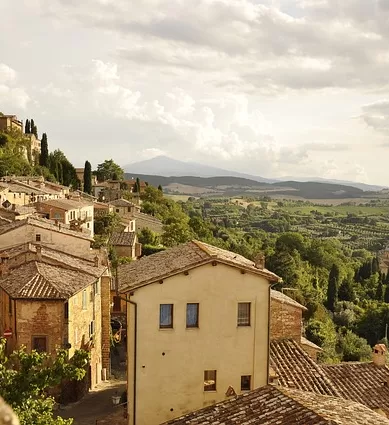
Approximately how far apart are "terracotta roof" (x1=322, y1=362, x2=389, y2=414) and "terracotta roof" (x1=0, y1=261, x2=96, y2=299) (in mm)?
12123

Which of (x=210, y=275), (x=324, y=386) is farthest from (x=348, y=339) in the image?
(x=210, y=275)

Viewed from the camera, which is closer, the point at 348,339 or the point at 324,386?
the point at 324,386

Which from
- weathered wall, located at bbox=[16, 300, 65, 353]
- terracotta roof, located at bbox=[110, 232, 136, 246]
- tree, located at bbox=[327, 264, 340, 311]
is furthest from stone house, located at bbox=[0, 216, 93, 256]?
tree, located at bbox=[327, 264, 340, 311]

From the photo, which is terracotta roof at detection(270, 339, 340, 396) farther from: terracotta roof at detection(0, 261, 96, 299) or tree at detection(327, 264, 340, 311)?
tree at detection(327, 264, 340, 311)

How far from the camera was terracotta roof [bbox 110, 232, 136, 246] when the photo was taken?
54.6m

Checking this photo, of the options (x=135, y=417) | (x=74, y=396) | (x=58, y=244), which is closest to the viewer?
(x=135, y=417)

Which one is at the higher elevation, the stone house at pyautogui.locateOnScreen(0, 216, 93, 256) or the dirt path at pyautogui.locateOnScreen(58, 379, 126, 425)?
the stone house at pyautogui.locateOnScreen(0, 216, 93, 256)

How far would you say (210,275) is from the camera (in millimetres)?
18703

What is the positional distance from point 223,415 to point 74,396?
506 inches

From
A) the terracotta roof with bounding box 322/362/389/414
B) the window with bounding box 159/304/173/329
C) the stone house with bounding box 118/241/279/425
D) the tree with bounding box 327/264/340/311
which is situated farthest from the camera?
the tree with bounding box 327/264/340/311

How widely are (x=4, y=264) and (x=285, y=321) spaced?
15441mm

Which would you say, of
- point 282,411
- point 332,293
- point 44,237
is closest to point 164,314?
point 282,411

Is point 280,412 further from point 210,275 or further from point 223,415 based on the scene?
point 210,275

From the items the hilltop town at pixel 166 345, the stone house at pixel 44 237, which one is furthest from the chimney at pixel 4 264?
the stone house at pixel 44 237
